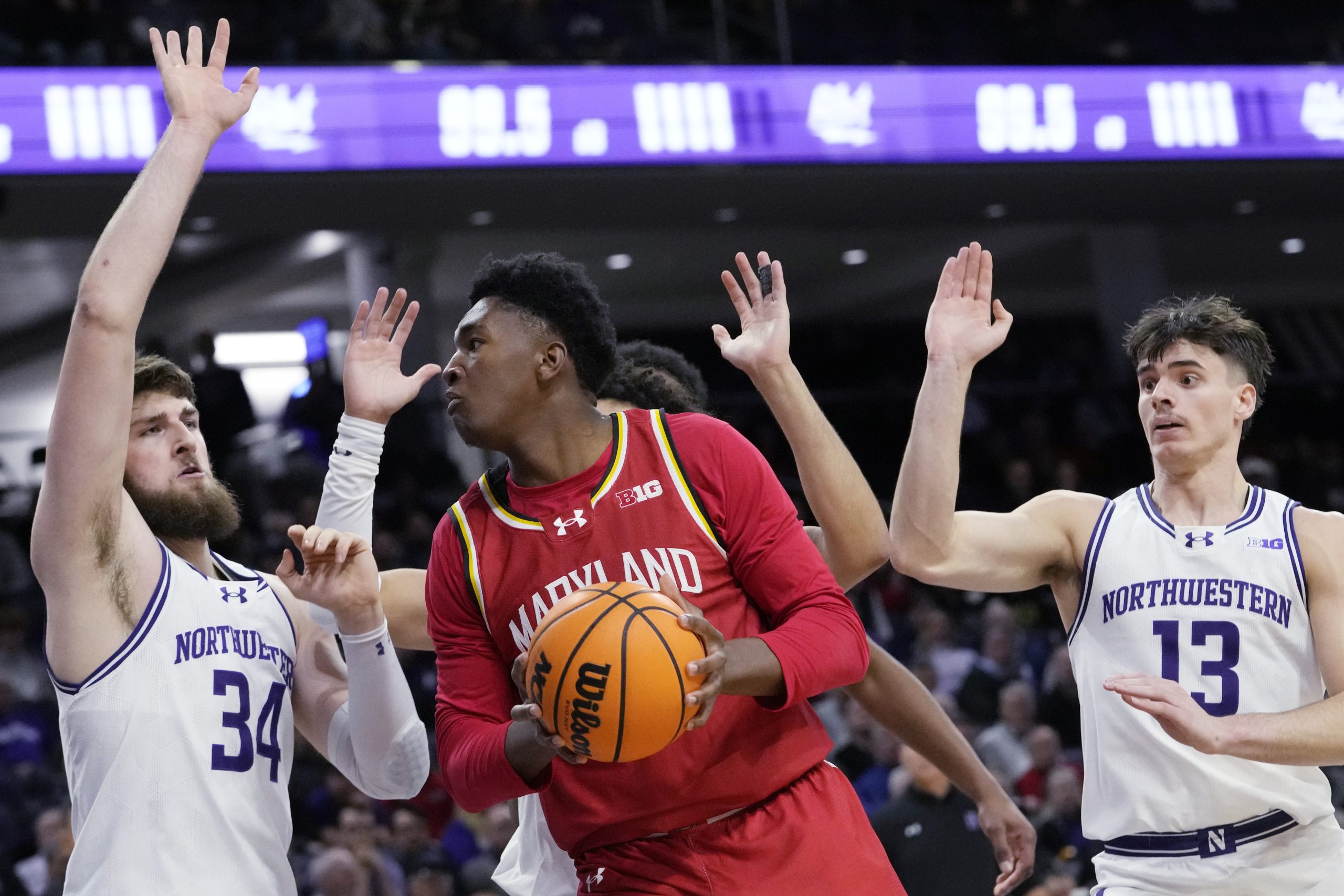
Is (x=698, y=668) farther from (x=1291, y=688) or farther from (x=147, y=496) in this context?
(x=1291, y=688)

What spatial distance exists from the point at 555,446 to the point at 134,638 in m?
0.98

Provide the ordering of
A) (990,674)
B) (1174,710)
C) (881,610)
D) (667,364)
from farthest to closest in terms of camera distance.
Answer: (881,610)
(990,674)
(667,364)
(1174,710)

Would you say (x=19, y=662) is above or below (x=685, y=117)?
below

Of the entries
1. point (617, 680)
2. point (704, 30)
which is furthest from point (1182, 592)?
point (704, 30)

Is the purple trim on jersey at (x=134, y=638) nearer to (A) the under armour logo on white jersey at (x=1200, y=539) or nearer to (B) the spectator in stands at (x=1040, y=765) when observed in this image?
(A) the under armour logo on white jersey at (x=1200, y=539)

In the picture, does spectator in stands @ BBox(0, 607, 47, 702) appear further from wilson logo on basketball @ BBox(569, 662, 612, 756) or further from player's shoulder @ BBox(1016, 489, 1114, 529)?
wilson logo on basketball @ BBox(569, 662, 612, 756)

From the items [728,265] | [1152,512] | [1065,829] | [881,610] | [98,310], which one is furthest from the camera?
[728,265]

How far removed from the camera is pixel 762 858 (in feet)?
9.55

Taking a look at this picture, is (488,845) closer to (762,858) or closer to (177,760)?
(177,760)

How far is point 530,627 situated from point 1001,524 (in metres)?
1.46

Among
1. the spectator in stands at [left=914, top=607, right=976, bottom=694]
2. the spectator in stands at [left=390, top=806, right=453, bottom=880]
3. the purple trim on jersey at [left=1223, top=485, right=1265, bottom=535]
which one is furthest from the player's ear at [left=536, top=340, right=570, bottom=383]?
the spectator in stands at [left=914, top=607, right=976, bottom=694]

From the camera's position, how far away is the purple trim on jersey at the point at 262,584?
11.5 ft

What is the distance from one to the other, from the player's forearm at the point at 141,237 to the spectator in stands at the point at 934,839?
4.29 metres

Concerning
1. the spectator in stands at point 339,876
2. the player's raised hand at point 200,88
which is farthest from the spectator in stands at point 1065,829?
the player's raised hand at point 200,88
